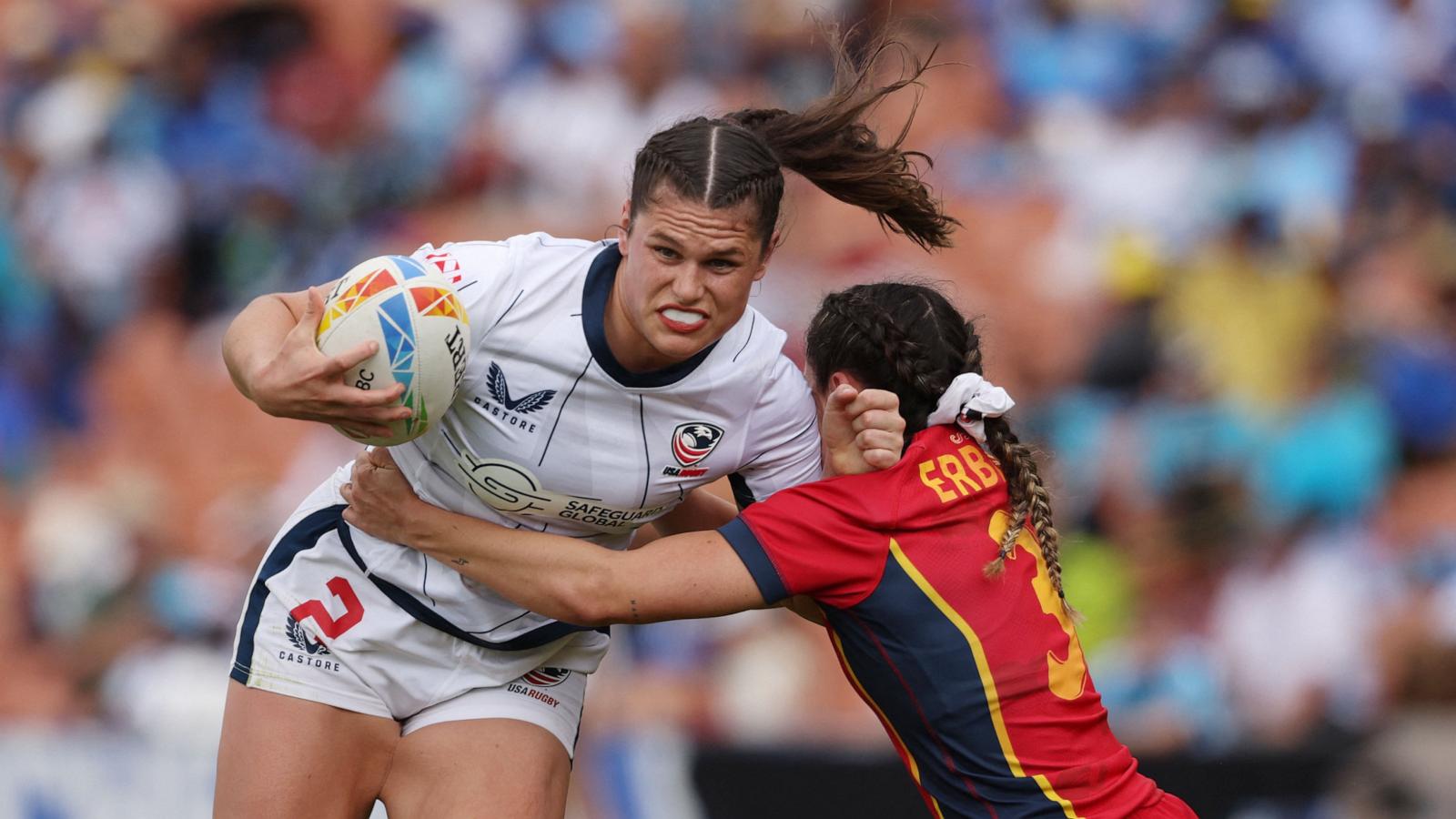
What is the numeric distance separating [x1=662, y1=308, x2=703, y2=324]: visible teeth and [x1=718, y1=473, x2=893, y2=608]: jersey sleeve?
1.46 feet

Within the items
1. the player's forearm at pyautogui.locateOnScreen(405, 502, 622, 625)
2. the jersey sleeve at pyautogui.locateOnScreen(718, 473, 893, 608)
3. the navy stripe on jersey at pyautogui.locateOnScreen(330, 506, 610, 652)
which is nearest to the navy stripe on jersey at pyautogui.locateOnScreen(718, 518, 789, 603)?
the jersey sleeve at pyautogui.locateOnScreen(718, 473, 893, 608)

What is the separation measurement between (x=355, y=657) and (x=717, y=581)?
0.94 metres

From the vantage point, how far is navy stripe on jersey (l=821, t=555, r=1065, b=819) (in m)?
3.26

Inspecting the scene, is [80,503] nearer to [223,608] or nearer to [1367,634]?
[223,608]

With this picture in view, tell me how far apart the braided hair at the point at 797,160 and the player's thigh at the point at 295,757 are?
134cm

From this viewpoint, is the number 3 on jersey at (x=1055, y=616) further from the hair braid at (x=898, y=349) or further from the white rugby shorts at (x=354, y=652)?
the white rugby shorts at (x=354, y=652)

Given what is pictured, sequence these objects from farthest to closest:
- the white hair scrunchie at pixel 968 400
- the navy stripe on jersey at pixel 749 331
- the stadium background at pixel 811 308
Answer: the stadium background at pixel 811 308
the navy stripe on jersey at pixel 749 331
the white hair scrunchie at pixel 968 400

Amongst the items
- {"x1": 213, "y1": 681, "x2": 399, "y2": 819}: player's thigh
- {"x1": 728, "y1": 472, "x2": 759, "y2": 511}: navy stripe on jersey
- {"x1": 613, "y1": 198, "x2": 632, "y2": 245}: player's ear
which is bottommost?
{"x1": 213, "y1": 681, "x2": 399, "y2": 819}: player's thigh

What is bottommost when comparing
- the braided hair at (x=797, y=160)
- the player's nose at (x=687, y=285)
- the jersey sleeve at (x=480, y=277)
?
the jersey sleeve at (x=480, y=277)

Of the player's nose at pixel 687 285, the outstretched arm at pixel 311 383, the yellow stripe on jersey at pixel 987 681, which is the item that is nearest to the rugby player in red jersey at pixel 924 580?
the yellow stripe on jersey at pixel 987 681

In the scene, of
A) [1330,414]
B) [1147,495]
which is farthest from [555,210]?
[1330,414]

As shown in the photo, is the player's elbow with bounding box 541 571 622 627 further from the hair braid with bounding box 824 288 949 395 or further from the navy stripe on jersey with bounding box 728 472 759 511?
the hair braid with bounding box 824 288 949 395

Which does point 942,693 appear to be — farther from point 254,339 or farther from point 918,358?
point 254,339

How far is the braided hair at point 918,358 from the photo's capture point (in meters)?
3.46
